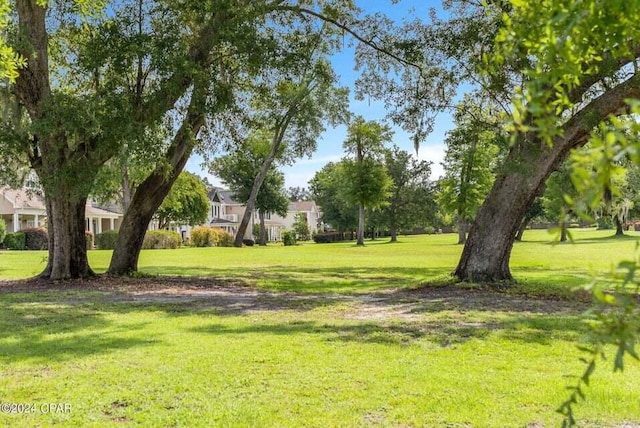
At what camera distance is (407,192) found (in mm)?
66750

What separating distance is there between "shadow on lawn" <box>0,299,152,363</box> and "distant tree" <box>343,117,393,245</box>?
135 feet

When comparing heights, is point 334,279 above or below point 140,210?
below

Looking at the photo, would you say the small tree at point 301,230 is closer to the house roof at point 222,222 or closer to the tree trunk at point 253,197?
the house roof at point 222,222

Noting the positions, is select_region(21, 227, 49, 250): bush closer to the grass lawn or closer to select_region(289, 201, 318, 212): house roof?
the grass lawn

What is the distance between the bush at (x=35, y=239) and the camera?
124 ft

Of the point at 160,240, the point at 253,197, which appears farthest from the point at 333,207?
the point at 160,240

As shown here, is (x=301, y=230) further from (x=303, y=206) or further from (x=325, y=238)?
(x=303, y=206)

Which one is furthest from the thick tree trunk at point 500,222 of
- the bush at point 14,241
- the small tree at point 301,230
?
the small tree at point 301,230

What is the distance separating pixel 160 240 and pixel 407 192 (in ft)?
111

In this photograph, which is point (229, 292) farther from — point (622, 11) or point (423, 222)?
point (423, 222)

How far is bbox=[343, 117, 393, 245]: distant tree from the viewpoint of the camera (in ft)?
164

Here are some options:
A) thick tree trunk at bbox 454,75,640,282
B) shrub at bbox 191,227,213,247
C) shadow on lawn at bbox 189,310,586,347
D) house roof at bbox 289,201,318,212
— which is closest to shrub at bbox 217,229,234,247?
shrub at bbox 191,227,213,247

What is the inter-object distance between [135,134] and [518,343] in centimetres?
893

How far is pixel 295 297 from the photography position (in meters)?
12.2
